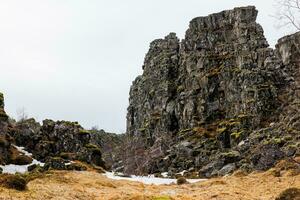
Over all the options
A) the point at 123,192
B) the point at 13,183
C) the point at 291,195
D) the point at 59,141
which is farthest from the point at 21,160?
the point at 291,195

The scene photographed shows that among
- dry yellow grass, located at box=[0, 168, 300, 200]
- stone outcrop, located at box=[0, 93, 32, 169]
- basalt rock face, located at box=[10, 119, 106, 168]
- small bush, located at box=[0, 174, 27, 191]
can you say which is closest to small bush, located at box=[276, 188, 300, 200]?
dry yellow grass, located at box=[0, 168, 300, 200]

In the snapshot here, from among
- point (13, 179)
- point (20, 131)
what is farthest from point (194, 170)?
point (13, 179)

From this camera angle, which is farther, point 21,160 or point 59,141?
point 59,141

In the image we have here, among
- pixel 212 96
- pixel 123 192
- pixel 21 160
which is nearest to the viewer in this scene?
pixel 123 192

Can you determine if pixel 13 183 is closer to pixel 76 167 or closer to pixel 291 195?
pixel 291 195

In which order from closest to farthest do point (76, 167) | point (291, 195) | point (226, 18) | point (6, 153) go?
point (291, 195) < point (6, 153) < point (76, 167) < point (226, 18)

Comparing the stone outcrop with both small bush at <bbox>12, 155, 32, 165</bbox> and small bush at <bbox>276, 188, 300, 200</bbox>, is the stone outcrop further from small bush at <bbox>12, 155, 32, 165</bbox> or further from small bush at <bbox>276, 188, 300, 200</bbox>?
small bush at <bbox>276, 188, 300, 200</bbox>

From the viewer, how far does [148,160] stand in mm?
93812

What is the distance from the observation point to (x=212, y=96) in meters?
121

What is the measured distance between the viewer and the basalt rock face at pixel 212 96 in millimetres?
93250

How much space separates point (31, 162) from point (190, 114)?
215ft

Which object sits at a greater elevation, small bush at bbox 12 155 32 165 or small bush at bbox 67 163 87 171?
small bush at bbox 12 155 32 165

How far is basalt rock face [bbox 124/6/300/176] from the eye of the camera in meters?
93.2

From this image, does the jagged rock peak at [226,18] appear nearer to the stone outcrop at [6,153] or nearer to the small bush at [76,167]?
the small bush at [76,167]
